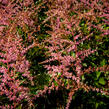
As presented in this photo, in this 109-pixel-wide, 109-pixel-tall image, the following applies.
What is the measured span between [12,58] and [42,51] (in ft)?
5.52

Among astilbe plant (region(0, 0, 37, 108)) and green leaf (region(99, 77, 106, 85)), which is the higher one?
astilbe plant (region(0, 0, 37, 108))

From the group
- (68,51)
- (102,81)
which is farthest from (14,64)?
(102,81)

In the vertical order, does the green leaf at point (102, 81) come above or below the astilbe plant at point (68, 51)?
below

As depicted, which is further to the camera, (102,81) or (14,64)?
(102,81)

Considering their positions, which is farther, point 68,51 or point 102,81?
point 102,81

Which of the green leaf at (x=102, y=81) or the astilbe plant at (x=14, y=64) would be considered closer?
the astilbe plant at (x=14, y=64)

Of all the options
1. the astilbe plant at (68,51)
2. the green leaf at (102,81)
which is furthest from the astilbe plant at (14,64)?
the green leaf at (102,81)

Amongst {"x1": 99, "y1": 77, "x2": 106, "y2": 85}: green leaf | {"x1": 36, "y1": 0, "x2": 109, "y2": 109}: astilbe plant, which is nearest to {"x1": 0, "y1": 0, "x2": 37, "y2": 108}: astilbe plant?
{"x1": 36, "y1": 0, "x2": 109, "y2": 109}: astilbe plant

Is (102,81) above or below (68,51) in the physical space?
below

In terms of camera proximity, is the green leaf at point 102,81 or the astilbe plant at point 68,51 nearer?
the astilbe plant at point 68,51

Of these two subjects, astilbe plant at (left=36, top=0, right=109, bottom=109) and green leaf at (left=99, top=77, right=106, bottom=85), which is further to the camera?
green leaf at (left=99, top=77, right=106, bottom=85)

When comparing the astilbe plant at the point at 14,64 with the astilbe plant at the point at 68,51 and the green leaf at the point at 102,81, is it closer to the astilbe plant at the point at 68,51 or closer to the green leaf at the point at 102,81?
the astilbe plant at the point at 68,51

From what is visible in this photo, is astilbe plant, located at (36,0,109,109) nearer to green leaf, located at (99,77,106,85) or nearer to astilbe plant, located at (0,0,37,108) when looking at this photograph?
green leaf, located at (99,77,106,85)

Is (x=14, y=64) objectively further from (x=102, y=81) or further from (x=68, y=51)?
(x=102, y=81)
